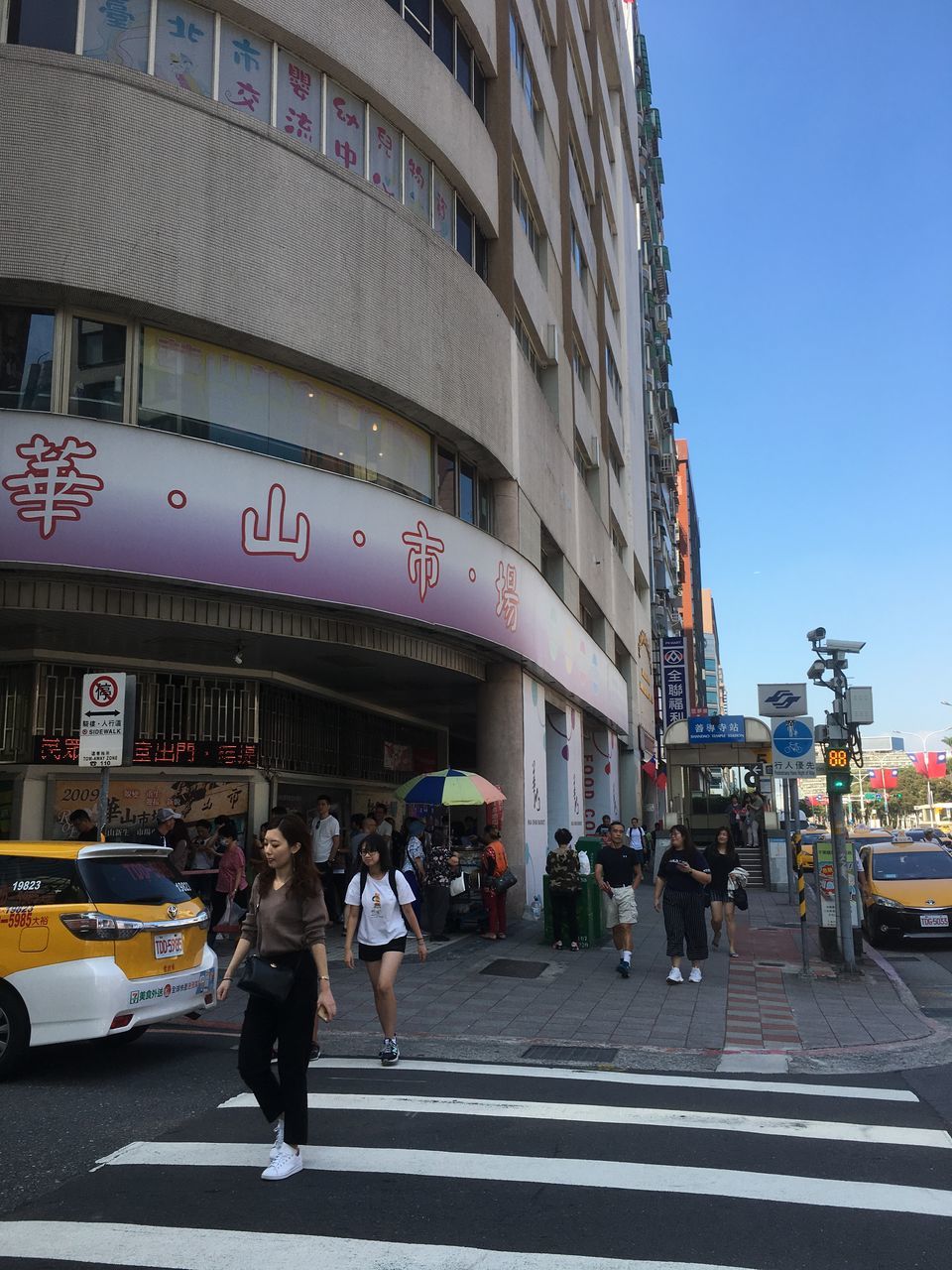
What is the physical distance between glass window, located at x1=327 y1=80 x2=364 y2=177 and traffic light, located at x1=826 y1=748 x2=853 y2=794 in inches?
427

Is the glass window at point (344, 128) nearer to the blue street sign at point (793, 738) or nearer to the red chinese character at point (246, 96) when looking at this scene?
the red chinese character at point (246, 96)

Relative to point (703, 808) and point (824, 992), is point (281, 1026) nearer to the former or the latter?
point (824, 992)

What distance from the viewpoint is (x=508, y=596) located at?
1859cm

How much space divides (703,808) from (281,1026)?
37962 mm

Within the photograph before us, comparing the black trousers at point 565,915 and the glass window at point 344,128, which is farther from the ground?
the glass window at point 344,128

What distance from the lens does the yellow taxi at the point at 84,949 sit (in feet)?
25.1

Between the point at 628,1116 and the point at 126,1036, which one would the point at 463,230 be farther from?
the point at 628,1116

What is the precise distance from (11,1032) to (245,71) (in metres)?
12.7

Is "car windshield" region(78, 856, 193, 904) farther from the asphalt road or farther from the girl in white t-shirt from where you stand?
the girl in white t-shirt

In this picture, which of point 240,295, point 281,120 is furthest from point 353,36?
point 240,295

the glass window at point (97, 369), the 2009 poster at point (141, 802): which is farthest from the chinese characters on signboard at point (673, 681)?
the glass window at point (97, 369)

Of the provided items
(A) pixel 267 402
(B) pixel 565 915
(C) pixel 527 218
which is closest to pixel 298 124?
(A) pixel 267 402

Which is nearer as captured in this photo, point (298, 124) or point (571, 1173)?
point (571, 1173)

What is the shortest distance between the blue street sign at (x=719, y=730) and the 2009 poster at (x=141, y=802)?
2122 cm
